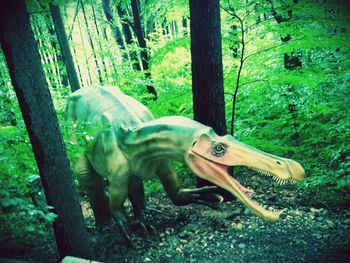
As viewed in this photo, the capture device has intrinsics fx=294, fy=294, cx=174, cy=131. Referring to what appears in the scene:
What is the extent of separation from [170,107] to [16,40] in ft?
12.3

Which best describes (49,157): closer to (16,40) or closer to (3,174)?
(3,174)

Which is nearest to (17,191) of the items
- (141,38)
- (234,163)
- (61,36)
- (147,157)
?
(147,157)

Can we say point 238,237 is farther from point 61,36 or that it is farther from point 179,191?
point 61,36

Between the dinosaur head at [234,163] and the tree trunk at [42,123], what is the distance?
54.0 inches

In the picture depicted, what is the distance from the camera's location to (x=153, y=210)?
15.9 feet

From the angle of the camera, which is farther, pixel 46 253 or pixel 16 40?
pixel 46 253

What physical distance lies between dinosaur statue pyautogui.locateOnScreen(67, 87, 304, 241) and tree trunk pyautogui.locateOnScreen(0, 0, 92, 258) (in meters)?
0.67

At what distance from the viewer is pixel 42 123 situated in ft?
9.51

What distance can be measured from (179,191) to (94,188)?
1.63 m

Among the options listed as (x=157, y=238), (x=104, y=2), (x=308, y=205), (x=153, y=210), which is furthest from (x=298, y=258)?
(x=104, y=2)

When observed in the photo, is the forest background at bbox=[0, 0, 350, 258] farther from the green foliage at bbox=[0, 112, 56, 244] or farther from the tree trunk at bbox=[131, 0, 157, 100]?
the tree trunk at bbox=[131, 0, 157, 100]

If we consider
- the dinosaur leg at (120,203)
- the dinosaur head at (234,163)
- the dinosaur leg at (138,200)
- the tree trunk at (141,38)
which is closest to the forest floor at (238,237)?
the dinosaur leg at (138,200)

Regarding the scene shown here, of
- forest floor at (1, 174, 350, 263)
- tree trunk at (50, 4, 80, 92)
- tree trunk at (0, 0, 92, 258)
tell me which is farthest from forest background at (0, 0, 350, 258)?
tree trunk at (50, 4, 80, 92)

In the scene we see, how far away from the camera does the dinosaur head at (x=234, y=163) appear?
104 inches
